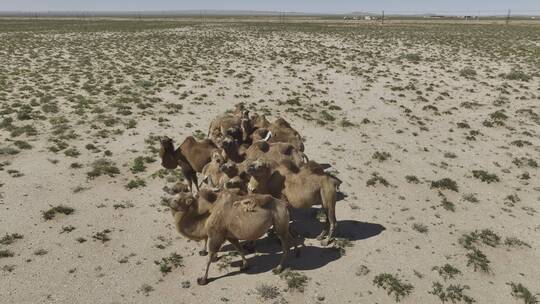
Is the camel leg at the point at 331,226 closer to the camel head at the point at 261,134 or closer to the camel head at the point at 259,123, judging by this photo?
the camel head at the point at 261,134

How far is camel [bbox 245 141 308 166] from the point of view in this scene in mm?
12445

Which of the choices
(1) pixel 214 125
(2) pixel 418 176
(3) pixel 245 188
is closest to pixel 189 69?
(1) pixel 214 125

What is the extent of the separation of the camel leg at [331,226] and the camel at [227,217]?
1.72 m

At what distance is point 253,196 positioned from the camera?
9.60 meters

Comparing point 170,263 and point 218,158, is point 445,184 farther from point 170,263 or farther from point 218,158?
point 170,263

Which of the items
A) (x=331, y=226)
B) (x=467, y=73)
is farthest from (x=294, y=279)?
(x=467, y=73)

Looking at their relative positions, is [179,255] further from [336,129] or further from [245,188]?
[336,129]

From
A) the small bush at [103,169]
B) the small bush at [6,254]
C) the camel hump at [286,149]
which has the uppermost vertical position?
the camel hump at [286,149]

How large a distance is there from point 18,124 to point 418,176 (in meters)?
19.0

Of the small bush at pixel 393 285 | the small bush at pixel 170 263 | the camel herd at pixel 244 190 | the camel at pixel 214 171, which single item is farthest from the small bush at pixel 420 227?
the small bush at pixel 170 263

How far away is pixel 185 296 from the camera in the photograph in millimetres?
9688

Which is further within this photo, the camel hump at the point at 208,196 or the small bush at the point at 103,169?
the small bush at the point at 103,169

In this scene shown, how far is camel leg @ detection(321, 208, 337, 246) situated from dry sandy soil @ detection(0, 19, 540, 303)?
0.91ft

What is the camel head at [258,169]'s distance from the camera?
10438mm
